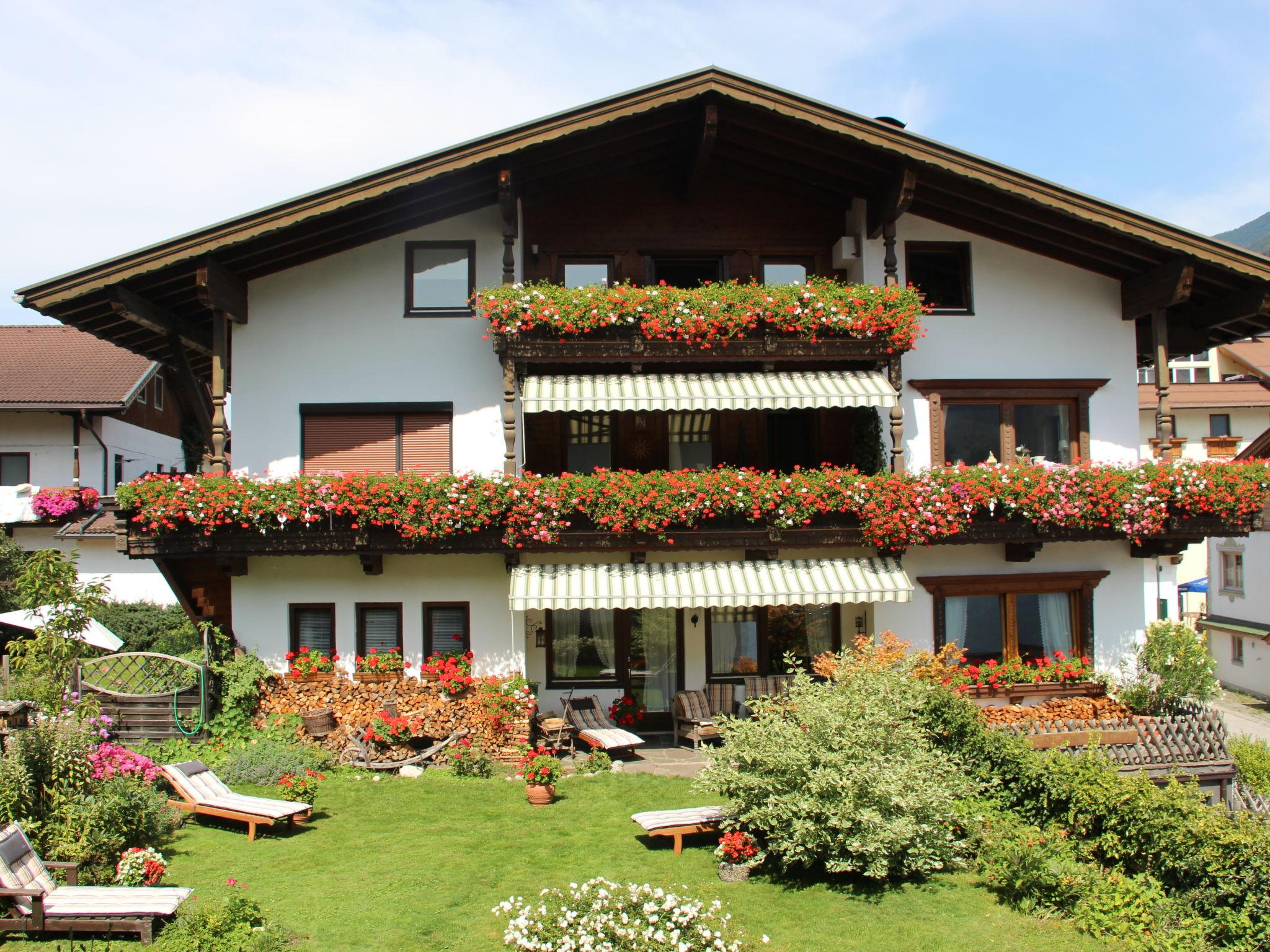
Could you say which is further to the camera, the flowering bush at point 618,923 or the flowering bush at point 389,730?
the flowering bush at point 389,730

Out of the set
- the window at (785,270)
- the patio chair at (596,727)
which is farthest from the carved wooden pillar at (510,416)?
the window at (785,270)

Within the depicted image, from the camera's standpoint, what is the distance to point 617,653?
19.0 meters

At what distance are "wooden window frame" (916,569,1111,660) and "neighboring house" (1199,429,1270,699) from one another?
58.1 ft

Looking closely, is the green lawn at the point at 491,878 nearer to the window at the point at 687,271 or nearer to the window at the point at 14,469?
the window at the point at 687,271

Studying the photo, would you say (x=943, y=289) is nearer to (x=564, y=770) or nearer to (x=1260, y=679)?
(x=564, y=770)

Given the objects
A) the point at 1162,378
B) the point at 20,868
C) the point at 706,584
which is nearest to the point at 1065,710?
the point at 1162,378

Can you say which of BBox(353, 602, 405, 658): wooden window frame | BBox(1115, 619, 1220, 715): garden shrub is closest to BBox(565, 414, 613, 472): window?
BBox(353, 602, 405, 658): wooden window frame

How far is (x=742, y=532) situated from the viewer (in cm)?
1711

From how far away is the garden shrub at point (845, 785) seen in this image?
11156mm

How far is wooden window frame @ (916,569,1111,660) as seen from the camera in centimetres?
1838

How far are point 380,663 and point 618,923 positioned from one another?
9267 millimetres

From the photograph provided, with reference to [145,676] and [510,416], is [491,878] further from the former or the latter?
[145,676]

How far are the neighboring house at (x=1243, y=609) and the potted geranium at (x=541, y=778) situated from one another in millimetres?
27866

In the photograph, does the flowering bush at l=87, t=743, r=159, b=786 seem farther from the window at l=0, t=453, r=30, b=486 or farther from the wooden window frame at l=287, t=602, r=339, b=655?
the window at l=0, t=453, r=30, b=486
